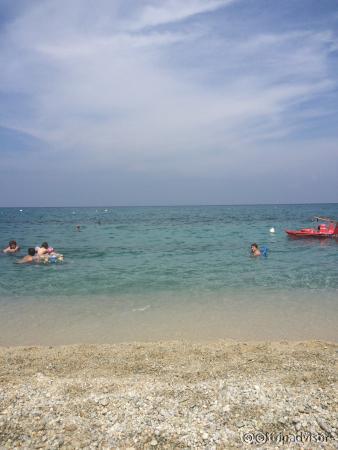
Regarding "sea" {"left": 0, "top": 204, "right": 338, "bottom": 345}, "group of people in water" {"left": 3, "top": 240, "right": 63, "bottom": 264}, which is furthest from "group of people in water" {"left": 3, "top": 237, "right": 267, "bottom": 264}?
"sea" {"left": 0, "top": 204, "right": 338, "bottom": 345}

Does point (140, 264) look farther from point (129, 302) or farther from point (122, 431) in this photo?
point (122, 431)

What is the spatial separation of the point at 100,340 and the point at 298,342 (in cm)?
439

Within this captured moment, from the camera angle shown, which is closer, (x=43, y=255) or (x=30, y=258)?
(x=30, y=258)

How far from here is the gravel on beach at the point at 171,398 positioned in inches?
146

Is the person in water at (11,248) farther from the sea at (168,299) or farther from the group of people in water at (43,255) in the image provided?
the group of people in water at (43,255)

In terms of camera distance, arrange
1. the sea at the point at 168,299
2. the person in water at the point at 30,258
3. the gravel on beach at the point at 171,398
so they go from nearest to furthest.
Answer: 1. the gravel on beach at the point at 171,398
2. the sea at the point at 168,299
3. the person in water at the point at 30,258

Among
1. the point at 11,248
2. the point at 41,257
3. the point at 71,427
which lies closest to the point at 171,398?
the point at 71,427

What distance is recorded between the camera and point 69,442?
12.0ft

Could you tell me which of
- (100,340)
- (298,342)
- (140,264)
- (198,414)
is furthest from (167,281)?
(198,414)

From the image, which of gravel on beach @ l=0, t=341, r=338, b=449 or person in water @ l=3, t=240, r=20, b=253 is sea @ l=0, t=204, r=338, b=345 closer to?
gravel on beach @ l=0, t=341, r=338, b=449

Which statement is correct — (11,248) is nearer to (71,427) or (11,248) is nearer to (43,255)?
(43,255)

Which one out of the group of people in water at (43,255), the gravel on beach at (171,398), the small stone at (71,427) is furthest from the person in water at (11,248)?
the small stone at (71,427)

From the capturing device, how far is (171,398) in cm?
448

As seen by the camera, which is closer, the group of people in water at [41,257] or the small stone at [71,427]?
the small stone at [71,427]
